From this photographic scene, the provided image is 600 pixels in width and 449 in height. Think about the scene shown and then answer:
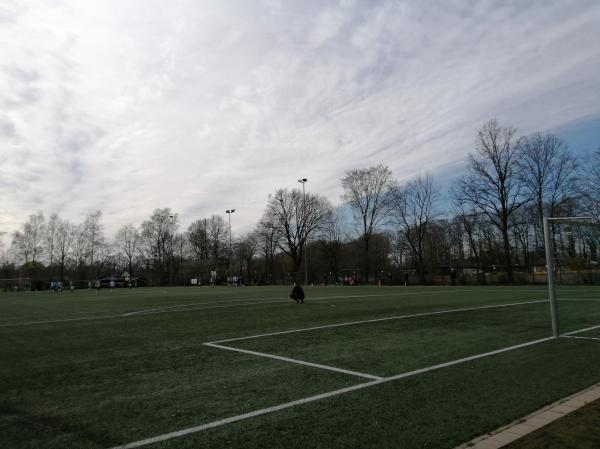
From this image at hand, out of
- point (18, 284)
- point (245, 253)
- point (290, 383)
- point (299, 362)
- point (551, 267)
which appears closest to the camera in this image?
point (290, 383)

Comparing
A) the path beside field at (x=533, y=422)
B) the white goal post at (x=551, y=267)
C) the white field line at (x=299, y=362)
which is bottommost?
the white field line at (x=299, y=362)

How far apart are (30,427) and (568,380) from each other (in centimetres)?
667

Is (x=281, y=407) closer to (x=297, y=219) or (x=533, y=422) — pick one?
(x=533, y=422)

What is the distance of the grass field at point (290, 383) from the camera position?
4309 mm

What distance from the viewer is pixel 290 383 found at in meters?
6.21

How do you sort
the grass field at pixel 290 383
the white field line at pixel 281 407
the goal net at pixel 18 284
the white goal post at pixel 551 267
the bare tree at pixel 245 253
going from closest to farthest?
1. the white field line at pixel 281 407
2. the grass field at pixel 290 383
3. the white goal post at pixel 551 267
4. the goal net at pixel 18 284
5. the bare tree at pixel 245 253

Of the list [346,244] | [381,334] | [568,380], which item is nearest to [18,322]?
[381,334]

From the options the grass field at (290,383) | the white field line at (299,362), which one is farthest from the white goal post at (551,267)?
the white field line at (299,362)

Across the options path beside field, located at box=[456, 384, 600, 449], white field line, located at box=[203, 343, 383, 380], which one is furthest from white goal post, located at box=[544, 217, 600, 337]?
white field line, located at box=[203, 343, 383, 380]

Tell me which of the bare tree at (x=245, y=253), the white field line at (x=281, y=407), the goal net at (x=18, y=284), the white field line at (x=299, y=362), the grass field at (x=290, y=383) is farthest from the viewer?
the bare tree at (x=245, y=253)

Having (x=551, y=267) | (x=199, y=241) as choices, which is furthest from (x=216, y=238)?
→ (x=551, y=267)

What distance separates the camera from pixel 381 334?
34.2 feet

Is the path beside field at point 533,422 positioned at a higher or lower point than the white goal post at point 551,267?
lower

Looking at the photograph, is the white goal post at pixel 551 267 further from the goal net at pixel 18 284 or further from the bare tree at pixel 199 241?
the bare tree at pixel 199 241
